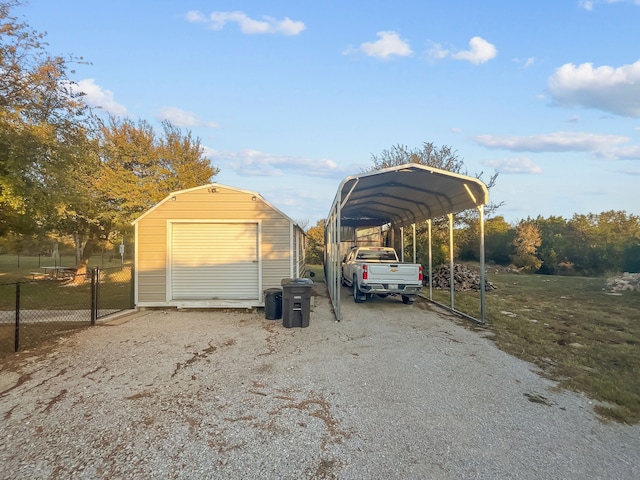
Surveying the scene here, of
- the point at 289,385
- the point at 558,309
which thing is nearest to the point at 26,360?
the point at 289,385

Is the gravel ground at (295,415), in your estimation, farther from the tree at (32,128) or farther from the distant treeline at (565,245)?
the distant treeline at (565,245)

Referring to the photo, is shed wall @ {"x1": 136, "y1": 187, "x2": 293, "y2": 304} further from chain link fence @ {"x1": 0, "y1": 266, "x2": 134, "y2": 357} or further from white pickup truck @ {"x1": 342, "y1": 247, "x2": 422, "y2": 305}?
white pickup truck @ {"x1": 342, "y1": 247, "x2": 422, "y2": 305}

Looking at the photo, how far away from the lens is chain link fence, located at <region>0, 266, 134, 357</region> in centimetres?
697

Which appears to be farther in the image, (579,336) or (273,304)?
(273,304)

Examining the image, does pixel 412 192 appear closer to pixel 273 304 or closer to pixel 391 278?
pixel 391 278

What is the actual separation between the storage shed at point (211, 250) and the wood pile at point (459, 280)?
8846mm

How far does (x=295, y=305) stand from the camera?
841cm

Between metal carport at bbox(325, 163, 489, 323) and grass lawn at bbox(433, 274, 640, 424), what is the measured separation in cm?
134

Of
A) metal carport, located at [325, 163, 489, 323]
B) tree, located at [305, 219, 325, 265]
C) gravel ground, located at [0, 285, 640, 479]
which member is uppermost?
metal carport, located at [325, 163, 489, 323]

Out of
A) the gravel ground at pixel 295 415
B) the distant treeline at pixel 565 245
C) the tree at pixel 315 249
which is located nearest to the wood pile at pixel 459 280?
the distant treeline at pixel 565 245

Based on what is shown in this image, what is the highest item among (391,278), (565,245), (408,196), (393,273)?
(408,196)

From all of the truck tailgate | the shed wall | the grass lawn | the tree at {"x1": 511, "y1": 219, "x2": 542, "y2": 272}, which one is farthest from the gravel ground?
the tree at {"x1": 511, "y1": 219, "x2": 542, "y2": 272}

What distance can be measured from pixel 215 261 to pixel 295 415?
7.02 metres

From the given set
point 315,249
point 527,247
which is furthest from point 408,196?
point 527,247
